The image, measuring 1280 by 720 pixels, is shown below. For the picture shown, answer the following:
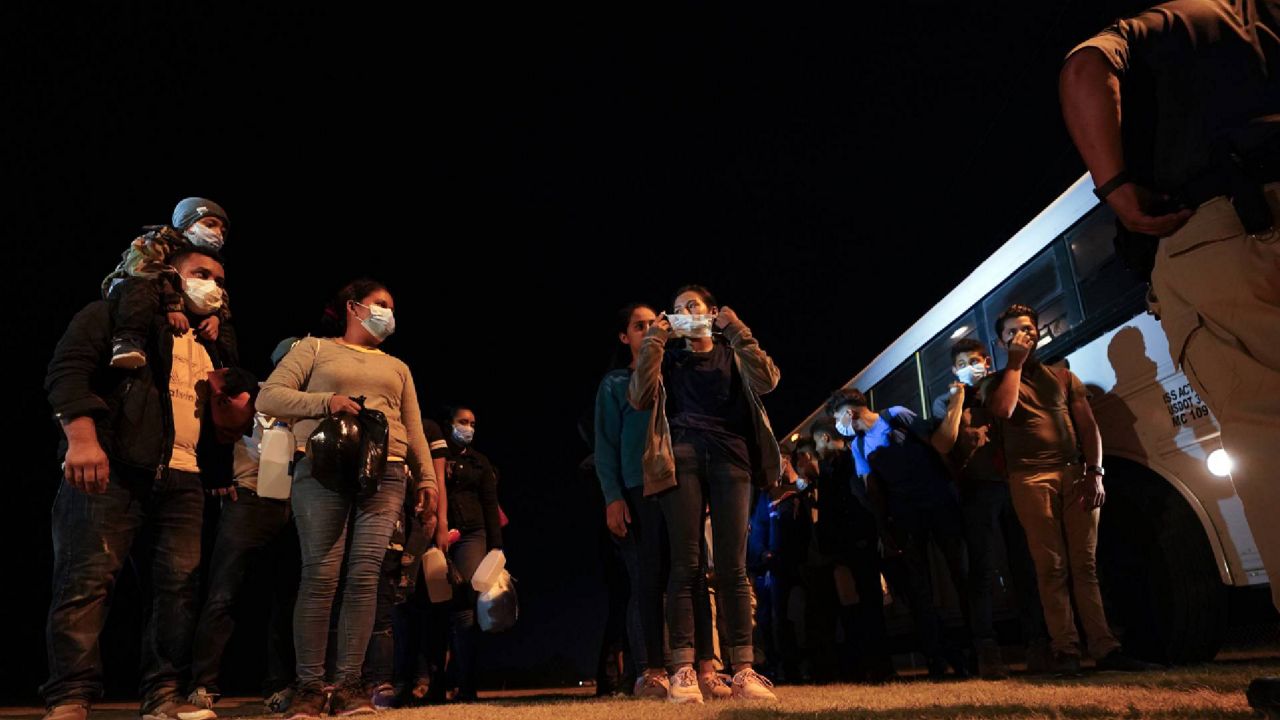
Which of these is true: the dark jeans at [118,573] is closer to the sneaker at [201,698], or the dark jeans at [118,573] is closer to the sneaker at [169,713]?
the sneaker at [169,713]

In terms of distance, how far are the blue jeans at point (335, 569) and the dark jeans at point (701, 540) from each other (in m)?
1.40

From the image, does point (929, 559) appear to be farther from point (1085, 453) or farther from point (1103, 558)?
point (1085, 453)

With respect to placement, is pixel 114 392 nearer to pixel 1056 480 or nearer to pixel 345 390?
pixel 345 390

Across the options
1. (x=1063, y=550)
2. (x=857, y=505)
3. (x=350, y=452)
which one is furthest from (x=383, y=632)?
(x=1063, y=550)

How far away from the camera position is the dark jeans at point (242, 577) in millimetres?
4293

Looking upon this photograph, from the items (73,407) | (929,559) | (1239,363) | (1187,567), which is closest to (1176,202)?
(1239,363)

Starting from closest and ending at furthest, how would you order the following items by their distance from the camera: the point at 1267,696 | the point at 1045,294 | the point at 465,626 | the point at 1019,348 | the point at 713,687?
the point at 1267,696, the point at 713,687, the point at 1019,348, the point at 1045,294, the point at 465,626

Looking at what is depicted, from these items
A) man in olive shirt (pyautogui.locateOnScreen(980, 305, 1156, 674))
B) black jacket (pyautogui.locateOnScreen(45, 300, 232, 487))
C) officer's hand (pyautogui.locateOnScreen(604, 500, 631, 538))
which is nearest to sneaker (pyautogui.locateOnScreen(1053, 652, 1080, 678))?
man in olive shirt (pyautogui.locateOnScreen(980, 305, 1156, 674))

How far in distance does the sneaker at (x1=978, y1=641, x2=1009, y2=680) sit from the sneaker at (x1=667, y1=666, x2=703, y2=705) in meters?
2.11

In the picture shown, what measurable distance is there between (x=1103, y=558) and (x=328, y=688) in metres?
4.47

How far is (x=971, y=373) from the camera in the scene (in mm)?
5590

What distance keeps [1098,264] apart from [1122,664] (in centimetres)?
223

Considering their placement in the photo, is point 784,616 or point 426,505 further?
point 784,616

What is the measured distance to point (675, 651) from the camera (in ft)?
12.3
